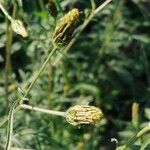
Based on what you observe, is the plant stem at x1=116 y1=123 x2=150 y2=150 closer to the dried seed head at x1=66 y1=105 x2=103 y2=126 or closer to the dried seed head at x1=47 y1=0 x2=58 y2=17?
the dried seed head at x1=66 y1=105 x2=103 y2=126

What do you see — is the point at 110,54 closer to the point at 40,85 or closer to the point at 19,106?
the point at 40,85

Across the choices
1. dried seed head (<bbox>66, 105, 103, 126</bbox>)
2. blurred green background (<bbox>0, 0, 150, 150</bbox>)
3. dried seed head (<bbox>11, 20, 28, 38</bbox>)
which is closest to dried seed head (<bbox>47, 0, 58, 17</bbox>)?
dried seed head (<bbox>11, 20, 28, 38</bbox>)

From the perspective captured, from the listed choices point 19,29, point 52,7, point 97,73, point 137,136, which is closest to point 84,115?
point 137,136

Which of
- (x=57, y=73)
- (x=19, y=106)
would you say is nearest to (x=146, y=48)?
(x=57, y=73)

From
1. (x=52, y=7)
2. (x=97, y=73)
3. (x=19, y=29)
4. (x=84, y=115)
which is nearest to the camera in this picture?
(x=84, y=115)

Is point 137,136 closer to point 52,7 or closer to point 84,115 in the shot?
point 84,115

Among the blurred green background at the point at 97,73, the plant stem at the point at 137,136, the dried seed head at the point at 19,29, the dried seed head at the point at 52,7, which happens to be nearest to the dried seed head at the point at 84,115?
the plant stem at the point at 137,136
